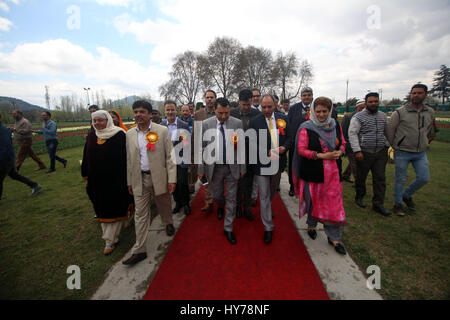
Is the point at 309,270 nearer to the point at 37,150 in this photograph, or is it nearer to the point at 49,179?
the point at 49,179

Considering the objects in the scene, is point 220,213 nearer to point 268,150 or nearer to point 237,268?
point 237,268

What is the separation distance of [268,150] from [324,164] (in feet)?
2.59

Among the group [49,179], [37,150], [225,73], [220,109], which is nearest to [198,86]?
[225,73]

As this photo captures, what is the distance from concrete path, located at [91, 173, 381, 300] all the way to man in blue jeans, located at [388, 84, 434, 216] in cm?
207

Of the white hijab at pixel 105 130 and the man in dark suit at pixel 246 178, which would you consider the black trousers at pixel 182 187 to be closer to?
the man in dark suit at pixel 246 178

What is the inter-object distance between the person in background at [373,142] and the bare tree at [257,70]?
32042 millimetres

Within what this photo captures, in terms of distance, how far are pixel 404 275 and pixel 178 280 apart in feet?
8.66

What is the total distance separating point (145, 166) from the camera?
2.73 meters

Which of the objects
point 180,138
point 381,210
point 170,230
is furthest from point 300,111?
point 170,230

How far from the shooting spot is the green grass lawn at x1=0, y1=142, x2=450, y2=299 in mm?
2168

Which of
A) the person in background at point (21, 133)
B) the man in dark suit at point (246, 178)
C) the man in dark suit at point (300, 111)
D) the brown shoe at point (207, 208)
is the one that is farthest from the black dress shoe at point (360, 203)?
the person in background at point (21, 133)

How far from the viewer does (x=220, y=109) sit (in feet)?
9.21
